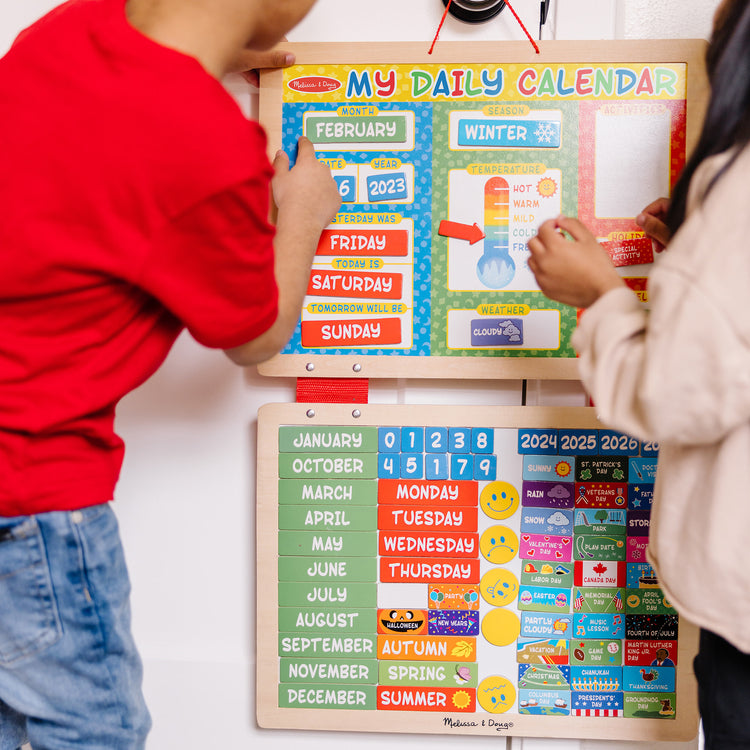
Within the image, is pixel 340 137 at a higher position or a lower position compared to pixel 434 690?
higher

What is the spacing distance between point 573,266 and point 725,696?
42 cm

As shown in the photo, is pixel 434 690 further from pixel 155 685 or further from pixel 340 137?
pixel 340 137

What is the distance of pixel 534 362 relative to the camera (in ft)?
2.97

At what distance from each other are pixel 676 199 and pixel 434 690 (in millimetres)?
716

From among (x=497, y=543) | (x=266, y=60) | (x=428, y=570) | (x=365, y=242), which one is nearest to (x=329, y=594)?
(x=428, y=570)

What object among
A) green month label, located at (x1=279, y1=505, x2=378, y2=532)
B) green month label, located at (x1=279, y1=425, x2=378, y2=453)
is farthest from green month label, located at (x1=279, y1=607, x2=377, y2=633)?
green month label, located at (x1=279, y1=425, x2=378, y2=453)

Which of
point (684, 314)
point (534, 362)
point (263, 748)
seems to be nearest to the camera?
point (684, 314)

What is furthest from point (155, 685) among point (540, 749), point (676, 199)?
point (676, 199)

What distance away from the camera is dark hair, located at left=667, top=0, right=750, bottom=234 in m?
0.52

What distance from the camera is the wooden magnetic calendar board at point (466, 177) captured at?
2.90 feet

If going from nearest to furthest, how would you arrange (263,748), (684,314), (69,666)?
(684,314)
(69,666)
(263,748)

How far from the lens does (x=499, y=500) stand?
92cm

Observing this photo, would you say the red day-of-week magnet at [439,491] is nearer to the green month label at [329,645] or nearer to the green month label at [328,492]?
the green month label at [328,492]

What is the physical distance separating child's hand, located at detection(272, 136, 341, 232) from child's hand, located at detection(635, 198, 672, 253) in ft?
1.32
